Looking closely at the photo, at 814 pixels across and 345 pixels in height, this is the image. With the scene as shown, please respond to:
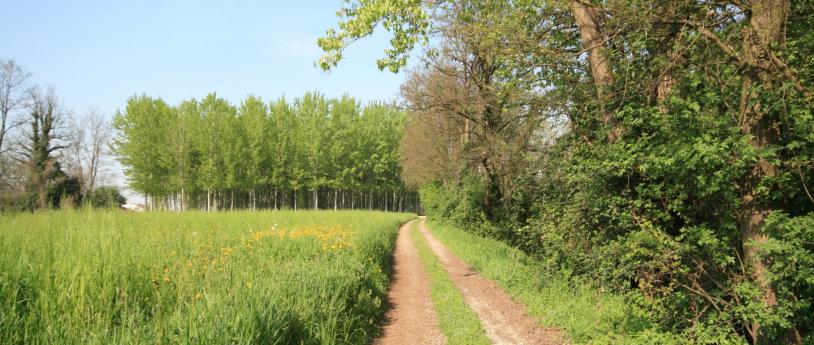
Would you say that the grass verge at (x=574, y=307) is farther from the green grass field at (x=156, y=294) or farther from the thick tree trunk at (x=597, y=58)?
the green grass field at (x=156, y=294)

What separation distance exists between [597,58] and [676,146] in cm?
278

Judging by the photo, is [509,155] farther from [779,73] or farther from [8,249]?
[8,249]

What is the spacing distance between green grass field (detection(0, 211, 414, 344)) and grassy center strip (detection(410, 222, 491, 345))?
1.29 meters

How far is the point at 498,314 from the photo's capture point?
7.62 m

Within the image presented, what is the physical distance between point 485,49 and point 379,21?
8.66ft

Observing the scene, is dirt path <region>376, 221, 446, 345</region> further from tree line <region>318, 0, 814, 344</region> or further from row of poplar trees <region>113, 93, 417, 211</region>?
row of poplar trees <region>113, 93, 417, 211</region>

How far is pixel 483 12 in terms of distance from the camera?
8.21m

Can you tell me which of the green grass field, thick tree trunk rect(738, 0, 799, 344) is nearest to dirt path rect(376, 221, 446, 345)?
the green grass field

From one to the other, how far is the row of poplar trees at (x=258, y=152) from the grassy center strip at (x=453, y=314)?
1334 inches

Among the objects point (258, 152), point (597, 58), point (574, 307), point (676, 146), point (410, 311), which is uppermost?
point (258, 152)

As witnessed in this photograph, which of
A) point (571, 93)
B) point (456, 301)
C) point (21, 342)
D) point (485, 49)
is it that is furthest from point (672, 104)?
point (21, 342)

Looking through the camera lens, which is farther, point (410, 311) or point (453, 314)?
point (410, 311)

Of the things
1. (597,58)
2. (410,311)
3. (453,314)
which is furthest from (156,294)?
(597,58)

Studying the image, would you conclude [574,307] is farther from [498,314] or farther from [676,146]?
[676,146]
